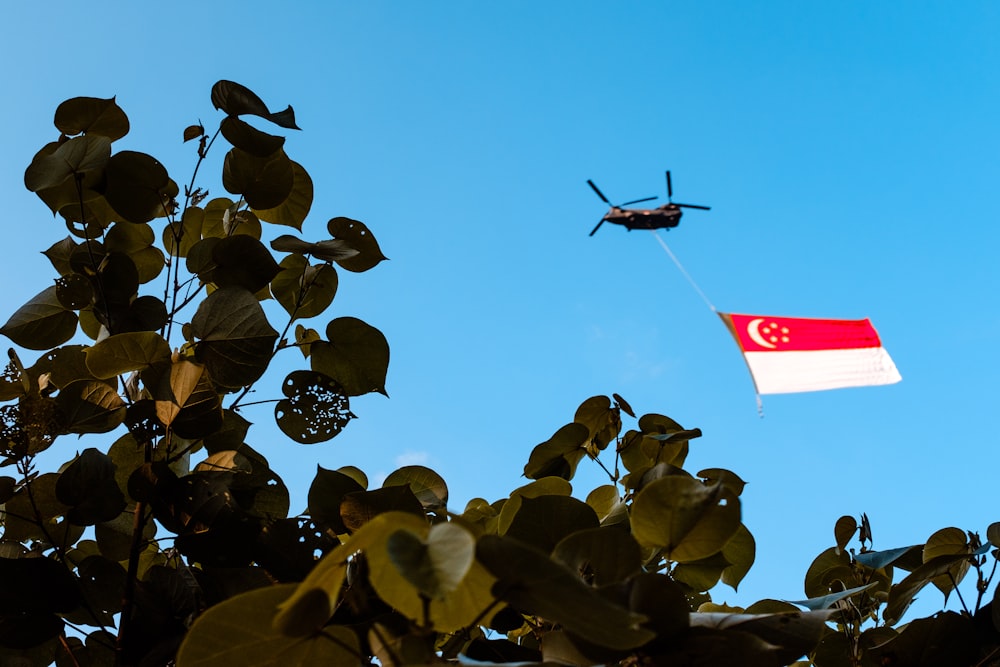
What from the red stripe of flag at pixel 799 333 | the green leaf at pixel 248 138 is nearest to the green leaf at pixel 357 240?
the green leaf at pixel 248 138

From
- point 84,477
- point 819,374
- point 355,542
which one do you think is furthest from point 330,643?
point 819,374

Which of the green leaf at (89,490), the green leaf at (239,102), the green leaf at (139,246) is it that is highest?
the green leaf at (239,102)

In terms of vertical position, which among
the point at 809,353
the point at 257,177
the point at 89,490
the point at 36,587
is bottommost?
the point at 36,587

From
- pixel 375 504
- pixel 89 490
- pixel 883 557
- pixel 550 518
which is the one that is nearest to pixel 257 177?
pixel 89 490

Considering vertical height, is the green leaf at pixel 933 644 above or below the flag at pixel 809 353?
below

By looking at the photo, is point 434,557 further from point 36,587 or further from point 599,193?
point 599,193

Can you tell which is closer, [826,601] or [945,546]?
[826,601]

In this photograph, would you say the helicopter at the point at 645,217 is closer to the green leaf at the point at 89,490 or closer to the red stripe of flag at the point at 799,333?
the red stripe of flag at the point at 799,333

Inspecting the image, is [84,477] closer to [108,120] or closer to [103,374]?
[103,374]
